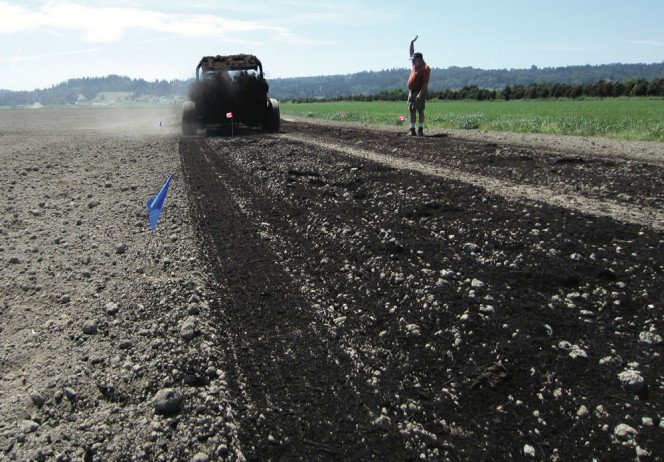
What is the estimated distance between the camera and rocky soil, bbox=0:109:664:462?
7.60ft

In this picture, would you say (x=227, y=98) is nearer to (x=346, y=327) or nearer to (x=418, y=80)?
(x=418, y=80)

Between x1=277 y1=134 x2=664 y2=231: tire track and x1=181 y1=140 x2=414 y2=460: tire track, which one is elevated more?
x1=277 y1=134 x2=664 y2=231: tire track

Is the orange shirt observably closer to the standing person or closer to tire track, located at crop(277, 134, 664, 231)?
the standing person

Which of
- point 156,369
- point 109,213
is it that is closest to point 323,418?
point 156,369

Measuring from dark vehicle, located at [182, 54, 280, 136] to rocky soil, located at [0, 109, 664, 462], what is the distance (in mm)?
11516

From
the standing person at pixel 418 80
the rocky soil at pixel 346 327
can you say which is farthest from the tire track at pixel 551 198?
the standing person at pixel 418 80

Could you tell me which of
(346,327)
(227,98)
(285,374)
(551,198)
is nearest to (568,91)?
(227,98)

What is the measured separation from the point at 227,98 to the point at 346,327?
51.1ft

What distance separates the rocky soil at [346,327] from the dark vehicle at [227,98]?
1152 centimetres

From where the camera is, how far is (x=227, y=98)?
17500mm

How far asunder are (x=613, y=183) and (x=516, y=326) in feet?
14.7

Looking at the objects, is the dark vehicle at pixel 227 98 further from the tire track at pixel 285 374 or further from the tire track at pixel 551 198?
the tire track at pixel 285 374

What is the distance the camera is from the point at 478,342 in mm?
2967

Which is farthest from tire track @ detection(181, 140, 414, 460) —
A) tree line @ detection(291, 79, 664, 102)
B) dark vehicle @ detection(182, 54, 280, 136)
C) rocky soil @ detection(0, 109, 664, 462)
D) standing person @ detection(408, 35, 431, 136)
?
tree line @ detection(291, 79, 664, 102)
